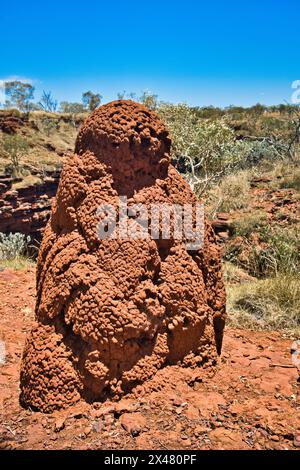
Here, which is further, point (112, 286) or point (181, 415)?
point (112, 286)

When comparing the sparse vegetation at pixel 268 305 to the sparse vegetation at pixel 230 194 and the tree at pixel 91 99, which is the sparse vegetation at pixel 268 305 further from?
the tree at pixel 91 99

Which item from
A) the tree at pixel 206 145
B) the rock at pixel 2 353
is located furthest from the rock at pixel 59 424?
the tree at pixel 206 145

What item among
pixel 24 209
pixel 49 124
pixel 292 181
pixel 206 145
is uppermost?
pixel 49 124

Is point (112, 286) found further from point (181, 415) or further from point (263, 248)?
point (263, 248)

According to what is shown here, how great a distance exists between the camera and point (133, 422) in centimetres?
234

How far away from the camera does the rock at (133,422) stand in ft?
7.41

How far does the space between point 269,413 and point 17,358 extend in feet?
6.54

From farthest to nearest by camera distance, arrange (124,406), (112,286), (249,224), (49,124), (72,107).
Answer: (72,107) < (49,124) < (249,224) < (112,286) < (124,406)

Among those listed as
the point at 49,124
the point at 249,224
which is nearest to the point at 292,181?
the point at 249,224

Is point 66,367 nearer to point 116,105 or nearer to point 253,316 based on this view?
point 116,105

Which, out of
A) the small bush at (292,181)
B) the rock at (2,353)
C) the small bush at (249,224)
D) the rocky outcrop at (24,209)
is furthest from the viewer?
the rocky outcrop at (24,209)

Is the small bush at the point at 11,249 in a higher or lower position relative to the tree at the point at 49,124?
lower

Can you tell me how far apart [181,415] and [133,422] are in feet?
0.97

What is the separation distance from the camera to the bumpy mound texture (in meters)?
2.54
